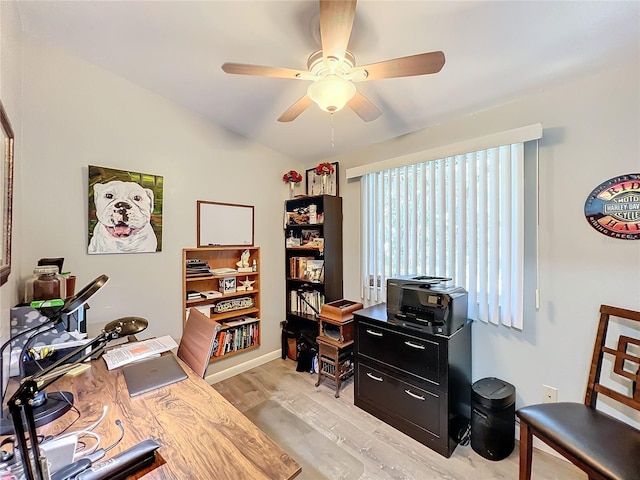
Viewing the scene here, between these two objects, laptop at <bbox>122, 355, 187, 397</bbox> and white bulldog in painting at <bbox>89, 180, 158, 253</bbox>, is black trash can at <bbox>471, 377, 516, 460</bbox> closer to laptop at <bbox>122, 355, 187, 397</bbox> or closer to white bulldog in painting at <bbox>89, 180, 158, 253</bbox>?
laptop at <bbox>122, 355, 187, 397</bbox>

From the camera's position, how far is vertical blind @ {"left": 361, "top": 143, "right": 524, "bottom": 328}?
189cm

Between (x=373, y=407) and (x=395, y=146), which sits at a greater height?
(x=395, y=146)

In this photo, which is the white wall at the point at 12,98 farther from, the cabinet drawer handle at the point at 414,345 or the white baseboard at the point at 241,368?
the cabinet drawer handle at the point at 414,345

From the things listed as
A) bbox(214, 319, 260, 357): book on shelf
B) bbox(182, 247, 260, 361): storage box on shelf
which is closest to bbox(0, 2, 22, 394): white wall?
bbox(182, 247, 260, 361): storage box on shelf

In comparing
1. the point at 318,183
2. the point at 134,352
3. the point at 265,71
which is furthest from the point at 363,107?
the point at 134,352

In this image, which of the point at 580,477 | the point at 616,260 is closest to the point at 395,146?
the point at 616,260

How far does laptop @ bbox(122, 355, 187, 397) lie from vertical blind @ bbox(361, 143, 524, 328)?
1.84m

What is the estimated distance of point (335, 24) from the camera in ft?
3.50

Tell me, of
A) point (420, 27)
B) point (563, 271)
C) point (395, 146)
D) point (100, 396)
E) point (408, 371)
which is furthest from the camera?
point (395, 146)

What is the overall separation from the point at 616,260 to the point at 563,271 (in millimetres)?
241

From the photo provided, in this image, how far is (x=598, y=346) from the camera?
153 cm

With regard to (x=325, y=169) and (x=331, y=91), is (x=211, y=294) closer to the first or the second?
(x=325, y=169)

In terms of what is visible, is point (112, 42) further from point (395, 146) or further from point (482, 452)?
point (482, 452)

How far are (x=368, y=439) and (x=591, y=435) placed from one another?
1.22 meters
